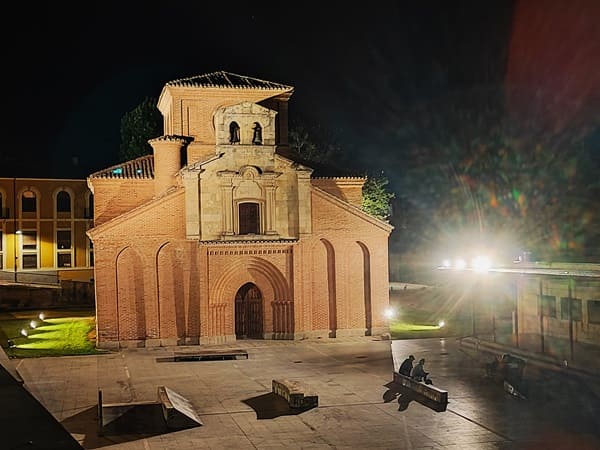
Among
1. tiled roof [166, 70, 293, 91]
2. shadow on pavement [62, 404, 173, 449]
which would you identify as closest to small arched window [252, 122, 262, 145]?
tiled roof [166, 70, 293, 91]

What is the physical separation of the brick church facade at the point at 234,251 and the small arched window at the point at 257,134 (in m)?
0.06

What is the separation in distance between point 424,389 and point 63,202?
44647mm

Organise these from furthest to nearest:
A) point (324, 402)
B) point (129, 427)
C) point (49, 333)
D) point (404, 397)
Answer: point (49, 333) < point (404, 397) < point (324, 402) < point (129, 427)

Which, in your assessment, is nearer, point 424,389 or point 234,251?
point 424,389

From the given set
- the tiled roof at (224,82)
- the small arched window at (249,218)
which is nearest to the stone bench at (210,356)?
the small arched window at (249,218)

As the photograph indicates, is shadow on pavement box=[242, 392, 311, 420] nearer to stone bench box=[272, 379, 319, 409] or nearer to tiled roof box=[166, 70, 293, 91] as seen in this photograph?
stone bench box=[272, 379, 319, 409]

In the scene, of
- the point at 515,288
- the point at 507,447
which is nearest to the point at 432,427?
the point at 507,447

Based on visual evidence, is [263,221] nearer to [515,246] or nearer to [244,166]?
[244,166]

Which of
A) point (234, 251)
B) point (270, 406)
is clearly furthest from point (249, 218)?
point (270, 406)

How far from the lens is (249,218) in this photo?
32.5m

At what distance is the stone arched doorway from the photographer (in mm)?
32938

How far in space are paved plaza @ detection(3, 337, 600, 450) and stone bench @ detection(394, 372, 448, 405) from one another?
316mm

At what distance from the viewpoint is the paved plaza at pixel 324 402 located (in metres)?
16.2

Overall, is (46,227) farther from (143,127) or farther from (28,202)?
(143,127)
